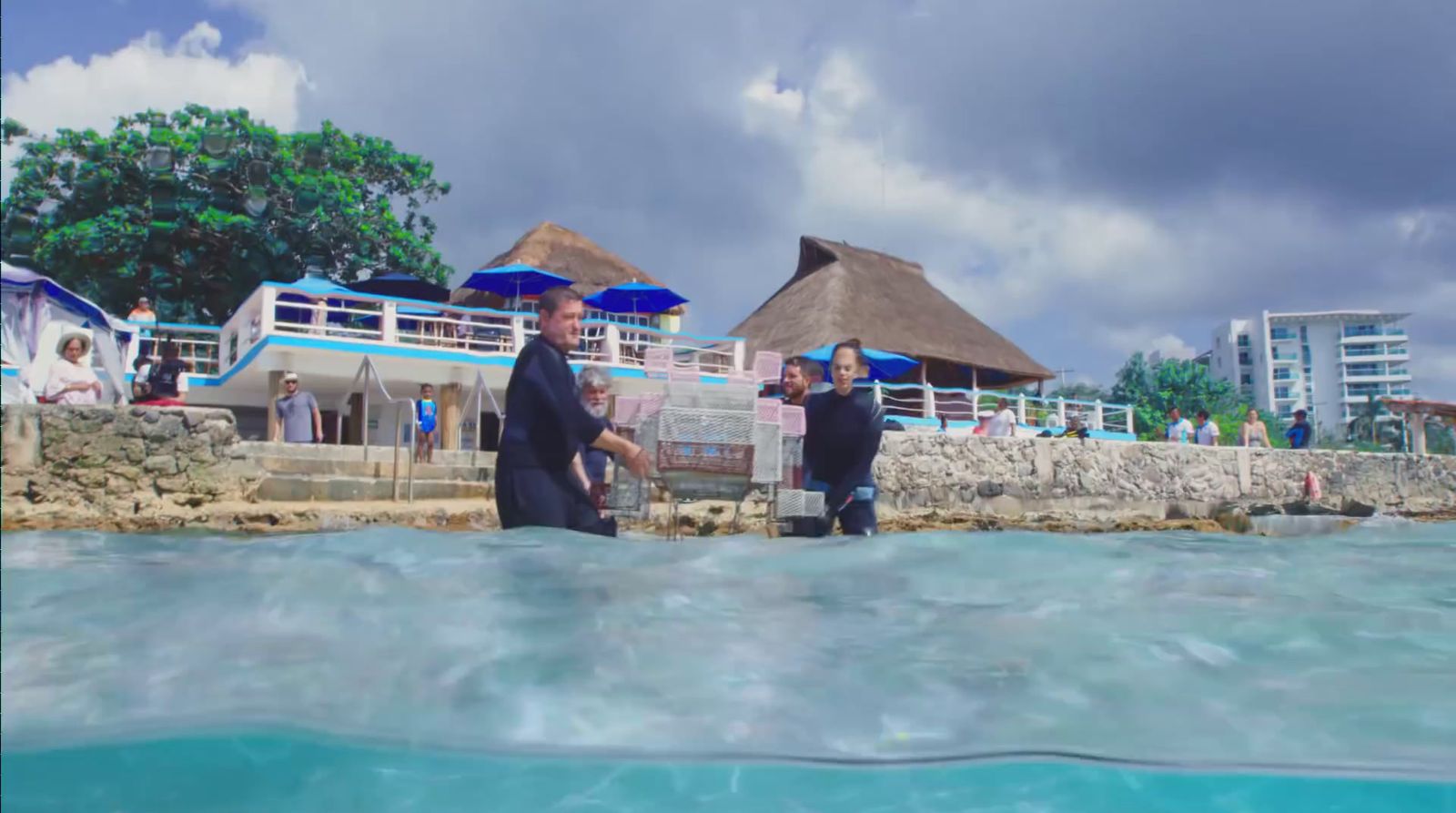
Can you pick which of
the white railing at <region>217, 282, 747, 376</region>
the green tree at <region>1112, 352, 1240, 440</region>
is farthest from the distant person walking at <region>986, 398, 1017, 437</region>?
the green tree at <region>1112, 352, 1240, 440</region>

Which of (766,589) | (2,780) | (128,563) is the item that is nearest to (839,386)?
(766,589)

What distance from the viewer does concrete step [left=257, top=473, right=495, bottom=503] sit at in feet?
34.5

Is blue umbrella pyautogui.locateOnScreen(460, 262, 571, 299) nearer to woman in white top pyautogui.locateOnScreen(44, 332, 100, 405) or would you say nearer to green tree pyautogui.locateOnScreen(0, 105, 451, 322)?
green tree pyautogui.locateOnScreen(0, 105, 451, 322)

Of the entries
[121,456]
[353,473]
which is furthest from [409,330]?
[121,456]

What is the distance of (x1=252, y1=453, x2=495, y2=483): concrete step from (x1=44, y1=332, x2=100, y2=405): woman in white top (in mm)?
1714

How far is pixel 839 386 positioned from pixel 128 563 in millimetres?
3838

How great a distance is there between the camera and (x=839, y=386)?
5766 mm

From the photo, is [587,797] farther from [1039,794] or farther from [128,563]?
[128,563]

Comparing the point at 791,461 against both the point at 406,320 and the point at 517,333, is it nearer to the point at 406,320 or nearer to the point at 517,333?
the point at 517,333

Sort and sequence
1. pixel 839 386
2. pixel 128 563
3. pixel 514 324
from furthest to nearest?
pixel 514 324 < pixel 839 386 < pixel 128 563

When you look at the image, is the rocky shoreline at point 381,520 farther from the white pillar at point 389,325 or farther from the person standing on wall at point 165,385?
the white pillar at point 389,325

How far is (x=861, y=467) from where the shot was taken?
577 cm

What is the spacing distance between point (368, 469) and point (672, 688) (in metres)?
8.42

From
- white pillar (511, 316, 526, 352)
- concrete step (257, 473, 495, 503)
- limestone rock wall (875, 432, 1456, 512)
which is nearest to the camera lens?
concrete step (257, 473, 495, 503)
